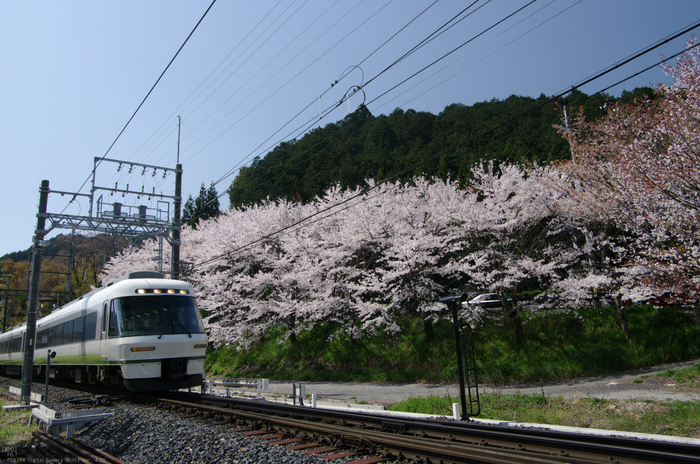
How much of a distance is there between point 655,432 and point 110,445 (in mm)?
9334

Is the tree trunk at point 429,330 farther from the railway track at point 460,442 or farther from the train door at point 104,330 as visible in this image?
the train door at point 104,330

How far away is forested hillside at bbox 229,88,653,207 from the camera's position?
104 ft

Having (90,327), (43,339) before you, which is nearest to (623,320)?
(90,327)

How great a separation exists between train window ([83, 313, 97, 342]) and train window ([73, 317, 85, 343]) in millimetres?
394

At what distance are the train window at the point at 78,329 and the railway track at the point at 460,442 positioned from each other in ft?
27.2

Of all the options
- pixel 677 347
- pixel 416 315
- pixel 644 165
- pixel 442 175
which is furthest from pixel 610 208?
pixel 442 175

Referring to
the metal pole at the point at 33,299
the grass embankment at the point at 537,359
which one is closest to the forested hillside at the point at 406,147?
the grass embankment at the point at 537,359

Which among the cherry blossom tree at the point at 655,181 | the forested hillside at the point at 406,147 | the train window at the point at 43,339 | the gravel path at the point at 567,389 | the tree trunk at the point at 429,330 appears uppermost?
the forested hillside at the point at 406,147

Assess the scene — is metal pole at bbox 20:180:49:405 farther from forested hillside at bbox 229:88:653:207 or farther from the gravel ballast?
Answer: forested hillside at bbox 229:88:653:207

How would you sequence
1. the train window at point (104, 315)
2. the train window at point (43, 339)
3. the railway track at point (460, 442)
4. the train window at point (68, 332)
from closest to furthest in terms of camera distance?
1. the railway track at point (460, 442)
2. the train window at point (104, 315)
3. the train window at point (68, 332)
4. the train window at point (43, 339)

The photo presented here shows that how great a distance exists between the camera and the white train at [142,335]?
37.2 feet

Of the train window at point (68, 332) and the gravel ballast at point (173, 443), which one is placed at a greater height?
the train window at point (68, 332)

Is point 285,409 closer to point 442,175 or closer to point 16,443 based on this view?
point 16,443

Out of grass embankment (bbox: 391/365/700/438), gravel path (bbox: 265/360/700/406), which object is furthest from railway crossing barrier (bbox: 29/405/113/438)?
grass embankment (bbox: 391/365/700/438)
